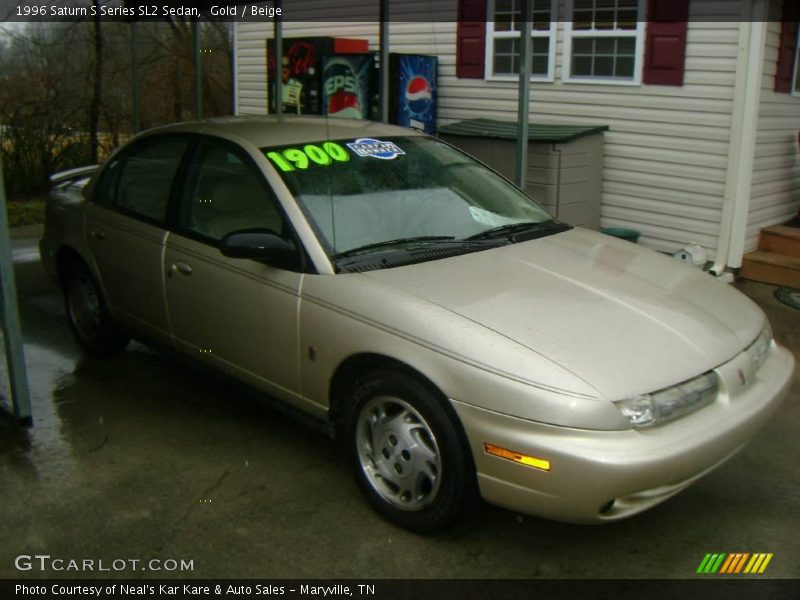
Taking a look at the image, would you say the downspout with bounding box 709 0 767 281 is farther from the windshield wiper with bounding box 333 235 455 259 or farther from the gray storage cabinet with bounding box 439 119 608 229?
the windshield wiper with bounding box 333 235 455 259

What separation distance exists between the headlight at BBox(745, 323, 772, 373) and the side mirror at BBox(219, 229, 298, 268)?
199 centimetres

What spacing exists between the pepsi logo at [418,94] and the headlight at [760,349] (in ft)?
22.0

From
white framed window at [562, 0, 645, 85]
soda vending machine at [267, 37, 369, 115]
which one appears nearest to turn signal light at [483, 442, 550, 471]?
white framed window at [562, 0, 645, 85]

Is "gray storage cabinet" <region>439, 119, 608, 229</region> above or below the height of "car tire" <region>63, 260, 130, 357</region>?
above

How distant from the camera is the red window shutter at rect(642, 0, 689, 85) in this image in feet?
26.3

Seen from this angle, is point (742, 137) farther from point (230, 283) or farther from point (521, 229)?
point (230, 283)

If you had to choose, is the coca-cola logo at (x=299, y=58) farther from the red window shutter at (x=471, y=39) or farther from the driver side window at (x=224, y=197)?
the driver side window at (x=224, y=197)

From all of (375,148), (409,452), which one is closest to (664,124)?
(375,148)

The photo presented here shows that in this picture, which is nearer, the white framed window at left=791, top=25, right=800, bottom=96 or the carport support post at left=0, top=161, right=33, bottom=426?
the carport support post at left=0, top=161, right=33, bottom=426

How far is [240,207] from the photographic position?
420 centimetres

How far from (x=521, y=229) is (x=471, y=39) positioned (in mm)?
6128

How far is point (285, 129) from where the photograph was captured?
453 cm

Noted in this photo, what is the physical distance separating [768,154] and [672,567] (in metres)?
5.93
